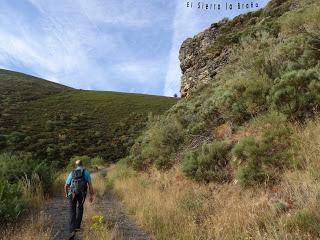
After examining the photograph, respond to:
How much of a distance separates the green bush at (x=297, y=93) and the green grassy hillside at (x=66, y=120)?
2469cm

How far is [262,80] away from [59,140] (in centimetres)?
2995

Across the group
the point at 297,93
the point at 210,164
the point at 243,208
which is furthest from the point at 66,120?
the point at 243,208

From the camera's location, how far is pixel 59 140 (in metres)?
38.0

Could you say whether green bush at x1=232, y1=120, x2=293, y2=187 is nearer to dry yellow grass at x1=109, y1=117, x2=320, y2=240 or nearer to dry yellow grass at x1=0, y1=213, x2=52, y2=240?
dry yellow grass at x1=109, y1=117, x2=320, y2=240

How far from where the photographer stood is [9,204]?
8797mm

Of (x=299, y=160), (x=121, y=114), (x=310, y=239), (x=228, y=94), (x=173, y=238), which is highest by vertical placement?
(x=121, y=114)

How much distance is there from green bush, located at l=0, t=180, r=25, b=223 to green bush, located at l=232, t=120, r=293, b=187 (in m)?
4.88

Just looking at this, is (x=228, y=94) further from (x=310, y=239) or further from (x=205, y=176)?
(x=310, y=239)

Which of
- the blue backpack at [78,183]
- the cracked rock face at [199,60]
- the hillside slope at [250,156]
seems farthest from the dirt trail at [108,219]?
the cracked rock face at [199,60]

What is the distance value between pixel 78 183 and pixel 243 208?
3950 millimetres

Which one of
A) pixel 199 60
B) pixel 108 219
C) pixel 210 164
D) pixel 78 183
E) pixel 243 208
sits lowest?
pixel 108 219

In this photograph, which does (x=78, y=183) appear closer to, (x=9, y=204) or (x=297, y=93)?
(x=9, y=204)

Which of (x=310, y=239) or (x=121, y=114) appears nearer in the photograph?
(x=310, y=239)

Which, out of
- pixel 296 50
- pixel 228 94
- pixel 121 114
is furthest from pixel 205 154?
pixel 121 114
